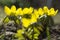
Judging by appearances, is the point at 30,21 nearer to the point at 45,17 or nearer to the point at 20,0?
the point at 45,17

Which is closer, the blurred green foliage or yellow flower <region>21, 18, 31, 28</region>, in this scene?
yellow flower <region>21, 18, 31, 28</region>

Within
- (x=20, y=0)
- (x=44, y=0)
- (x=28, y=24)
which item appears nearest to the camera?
(x=28, y=24)

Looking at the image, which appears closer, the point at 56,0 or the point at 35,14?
the point at 35,14

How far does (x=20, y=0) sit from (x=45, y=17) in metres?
5.45

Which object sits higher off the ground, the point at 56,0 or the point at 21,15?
the point at 56,0

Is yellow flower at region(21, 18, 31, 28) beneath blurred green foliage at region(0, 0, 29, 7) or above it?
beneath

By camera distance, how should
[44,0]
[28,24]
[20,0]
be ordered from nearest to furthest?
[28,24], [44,0], [20,0]

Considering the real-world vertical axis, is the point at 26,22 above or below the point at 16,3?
below

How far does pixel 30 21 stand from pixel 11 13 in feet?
0.27

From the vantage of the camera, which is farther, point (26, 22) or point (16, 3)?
point (16, 3)

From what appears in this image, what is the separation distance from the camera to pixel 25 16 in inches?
36.6

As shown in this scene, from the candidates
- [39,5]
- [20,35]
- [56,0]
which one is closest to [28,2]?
[39,5]

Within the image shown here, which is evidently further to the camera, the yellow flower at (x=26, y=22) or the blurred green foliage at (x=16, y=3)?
the blurred green foliage at (x=16, y=3)

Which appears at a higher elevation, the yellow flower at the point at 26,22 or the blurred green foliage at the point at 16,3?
the blurred green foliage at the point at 16,3
